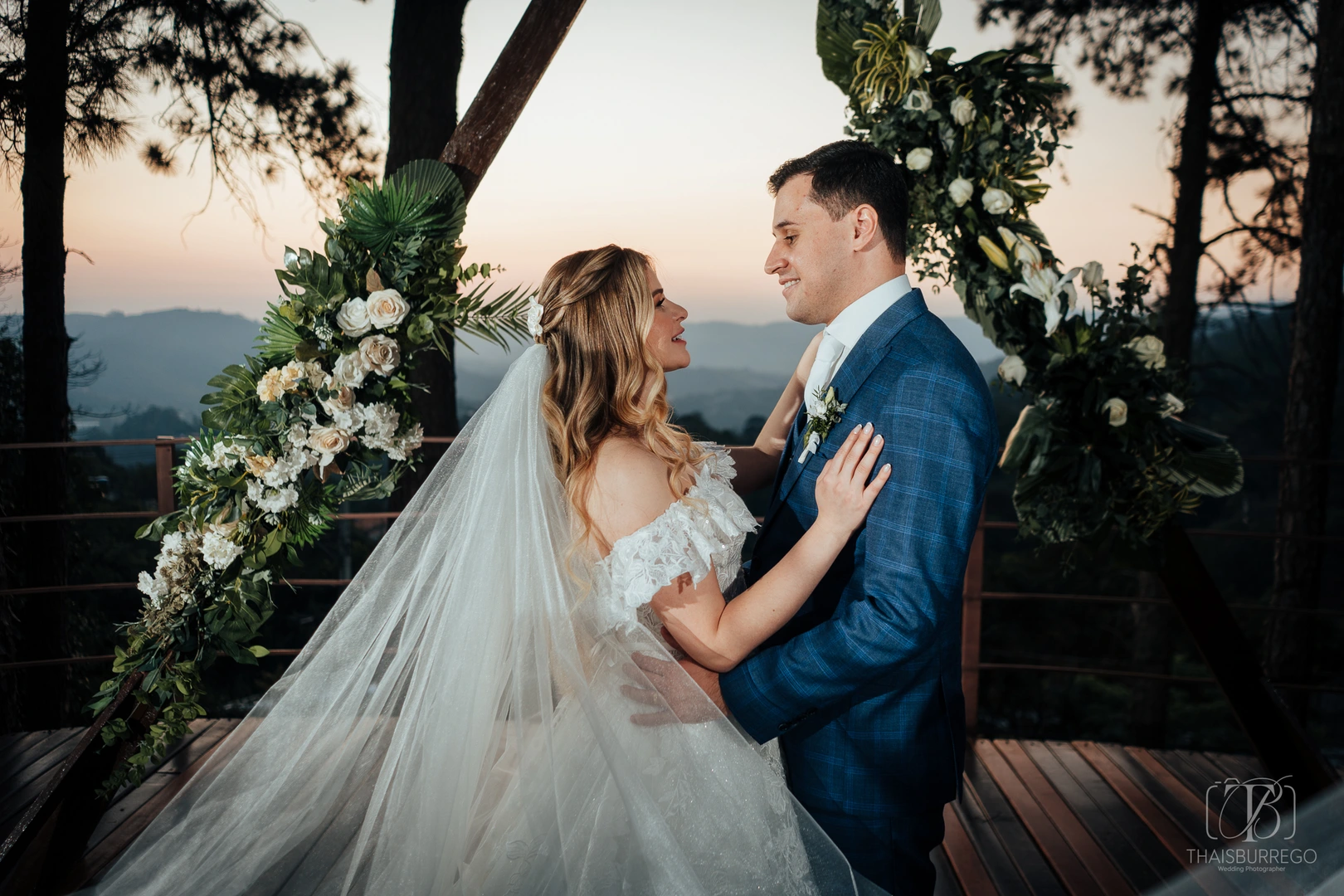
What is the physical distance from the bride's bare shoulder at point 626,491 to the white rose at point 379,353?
2.56ft

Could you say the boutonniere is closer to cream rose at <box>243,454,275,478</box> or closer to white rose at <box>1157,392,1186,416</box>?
white rose at <box>1157,392,1186,416</box>

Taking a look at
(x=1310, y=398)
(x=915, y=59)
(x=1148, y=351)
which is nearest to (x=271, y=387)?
(x=915, y=59)

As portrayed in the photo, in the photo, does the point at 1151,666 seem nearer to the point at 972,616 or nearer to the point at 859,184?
the point at 972,616

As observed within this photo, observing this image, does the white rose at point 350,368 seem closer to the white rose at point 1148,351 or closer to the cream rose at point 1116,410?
the cream rose at point 1116,410

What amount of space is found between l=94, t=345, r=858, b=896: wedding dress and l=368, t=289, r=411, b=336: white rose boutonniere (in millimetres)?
494

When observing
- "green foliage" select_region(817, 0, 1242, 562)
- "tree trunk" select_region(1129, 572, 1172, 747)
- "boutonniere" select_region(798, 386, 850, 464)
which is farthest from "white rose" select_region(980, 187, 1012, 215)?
"tree trunk" select_region(1129, 572, 1172, 747)

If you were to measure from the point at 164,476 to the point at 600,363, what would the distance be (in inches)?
100

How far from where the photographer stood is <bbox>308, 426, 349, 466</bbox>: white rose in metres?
2.22

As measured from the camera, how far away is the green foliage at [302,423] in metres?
2.24

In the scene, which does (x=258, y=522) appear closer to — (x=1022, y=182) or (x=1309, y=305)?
(x=1022, y=182)

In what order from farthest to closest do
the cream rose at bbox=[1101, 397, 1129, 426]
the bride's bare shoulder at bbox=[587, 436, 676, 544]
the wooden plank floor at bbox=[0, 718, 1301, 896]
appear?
1. the wooden plank floor at bbox=[0, 718, 1301, 896]
2. the cream rose at bbox=[1101, 397, 1129, 426]
3. the bride's bare shoulder at bbox=[587, 436, 676, 544]

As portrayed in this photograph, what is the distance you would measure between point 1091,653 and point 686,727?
455 inches

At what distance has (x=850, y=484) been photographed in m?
→ 1.70

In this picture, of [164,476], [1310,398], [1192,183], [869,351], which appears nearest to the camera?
[869,351]
